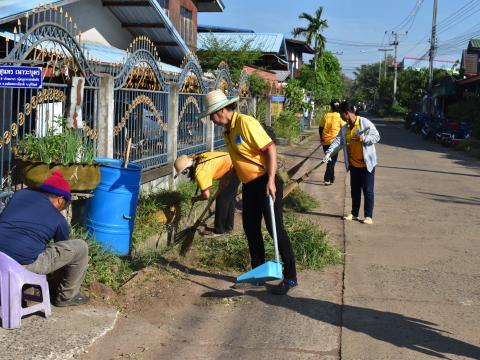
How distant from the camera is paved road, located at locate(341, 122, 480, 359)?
14.4 ft

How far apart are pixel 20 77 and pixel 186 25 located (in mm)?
19269

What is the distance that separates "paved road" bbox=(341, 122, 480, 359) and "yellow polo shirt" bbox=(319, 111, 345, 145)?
1476 mm

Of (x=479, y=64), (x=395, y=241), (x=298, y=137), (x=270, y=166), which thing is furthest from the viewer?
(x=479, y=64)

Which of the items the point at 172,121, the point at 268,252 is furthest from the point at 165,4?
the point at 268,252

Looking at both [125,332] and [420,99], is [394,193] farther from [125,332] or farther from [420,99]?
[420,99]

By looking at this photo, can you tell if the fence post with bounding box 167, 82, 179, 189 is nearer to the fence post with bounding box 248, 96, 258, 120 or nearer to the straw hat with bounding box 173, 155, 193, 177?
the straw hat with bounding box 173, 155, 193, 177

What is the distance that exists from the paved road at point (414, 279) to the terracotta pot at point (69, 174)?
260 cm

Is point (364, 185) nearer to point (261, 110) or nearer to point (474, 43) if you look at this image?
point (261, 110)

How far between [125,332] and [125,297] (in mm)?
699

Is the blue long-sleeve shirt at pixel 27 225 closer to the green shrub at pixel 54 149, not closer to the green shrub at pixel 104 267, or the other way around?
the green shrub at pixel 104 267

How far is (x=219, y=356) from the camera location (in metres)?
4.15

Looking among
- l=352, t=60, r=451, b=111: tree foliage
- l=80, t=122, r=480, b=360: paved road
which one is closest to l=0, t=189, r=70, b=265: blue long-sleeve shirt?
l=80, t=122, r=480, b=360: paved road

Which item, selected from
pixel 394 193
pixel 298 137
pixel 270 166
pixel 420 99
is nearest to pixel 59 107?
pixel 270 166

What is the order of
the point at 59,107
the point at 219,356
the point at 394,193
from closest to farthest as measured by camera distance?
the point at 219,356
the point at 59,107
the point at 394,193
